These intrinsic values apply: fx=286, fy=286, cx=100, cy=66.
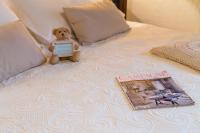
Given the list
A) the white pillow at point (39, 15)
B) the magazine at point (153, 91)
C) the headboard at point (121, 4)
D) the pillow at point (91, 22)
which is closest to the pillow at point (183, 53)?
the magazine at point (153, 91)

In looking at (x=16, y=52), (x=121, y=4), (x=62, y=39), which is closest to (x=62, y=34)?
(x=62, y=39)

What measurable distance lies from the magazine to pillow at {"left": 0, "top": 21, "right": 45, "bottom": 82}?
524mm

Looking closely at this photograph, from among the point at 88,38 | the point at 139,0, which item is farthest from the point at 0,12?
the point at 139,0

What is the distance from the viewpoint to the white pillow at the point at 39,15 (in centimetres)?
202

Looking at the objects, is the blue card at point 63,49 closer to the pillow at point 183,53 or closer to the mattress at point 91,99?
the mattress at point 91,99

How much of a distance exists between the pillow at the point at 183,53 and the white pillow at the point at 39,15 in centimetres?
75

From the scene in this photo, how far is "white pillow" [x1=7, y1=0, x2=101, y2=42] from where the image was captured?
2021mm

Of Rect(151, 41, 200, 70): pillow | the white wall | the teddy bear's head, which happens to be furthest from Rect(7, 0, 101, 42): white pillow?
the white wall

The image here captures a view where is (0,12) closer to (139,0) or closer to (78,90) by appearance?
(78,90)

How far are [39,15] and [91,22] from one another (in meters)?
0.39

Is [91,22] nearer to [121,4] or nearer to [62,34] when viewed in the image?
[62,34]

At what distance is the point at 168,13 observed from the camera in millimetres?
3066

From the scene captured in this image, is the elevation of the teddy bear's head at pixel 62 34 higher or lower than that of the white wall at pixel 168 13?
higher

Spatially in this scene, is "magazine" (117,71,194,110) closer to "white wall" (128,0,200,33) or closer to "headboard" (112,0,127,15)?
"white wall" (128,0,200,33)
